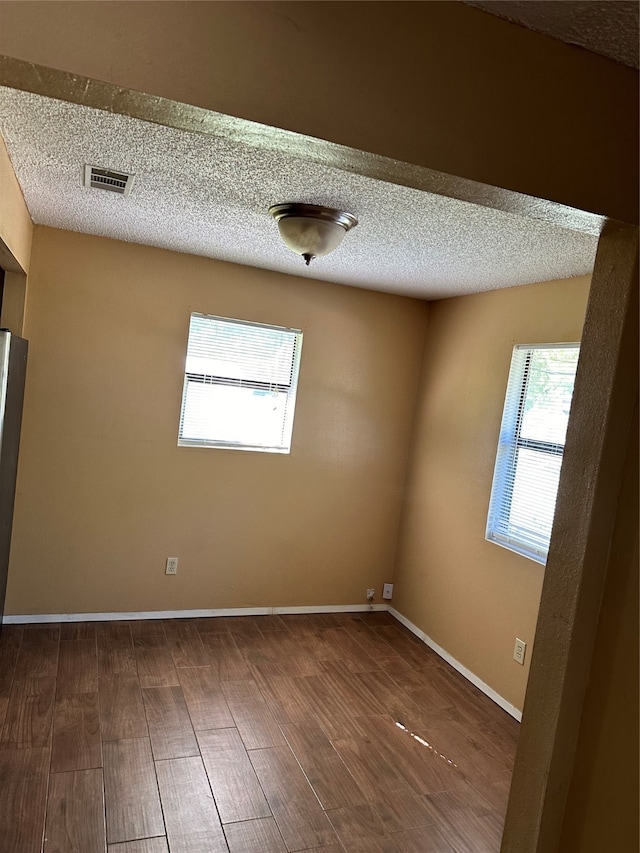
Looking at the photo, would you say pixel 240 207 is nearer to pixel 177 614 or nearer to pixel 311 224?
pixel 311 224

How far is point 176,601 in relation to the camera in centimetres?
408

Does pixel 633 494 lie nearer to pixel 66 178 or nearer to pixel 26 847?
pixel 26 847

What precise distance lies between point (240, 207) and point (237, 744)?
2.43 meters

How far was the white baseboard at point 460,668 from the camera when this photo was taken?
3367 mm

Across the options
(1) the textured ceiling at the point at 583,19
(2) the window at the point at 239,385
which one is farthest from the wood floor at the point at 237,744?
(1) the textured ceiling at the point at 583,19

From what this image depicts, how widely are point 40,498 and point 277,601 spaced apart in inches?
69.3

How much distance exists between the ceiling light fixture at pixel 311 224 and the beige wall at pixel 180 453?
1.40 meters

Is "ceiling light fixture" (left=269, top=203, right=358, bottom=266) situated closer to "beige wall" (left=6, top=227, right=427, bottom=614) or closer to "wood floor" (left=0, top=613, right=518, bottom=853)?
"beige wall" (left=6, top=227, right=427, bottom=614)

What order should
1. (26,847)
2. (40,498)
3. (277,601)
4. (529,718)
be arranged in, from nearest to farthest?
(529,718) → (26,847) → (40,498) → (277,601)

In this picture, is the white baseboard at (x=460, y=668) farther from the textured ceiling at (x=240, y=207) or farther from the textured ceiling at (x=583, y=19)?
the textured ceiling at (x=583, y=19)

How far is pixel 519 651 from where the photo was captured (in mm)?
3346

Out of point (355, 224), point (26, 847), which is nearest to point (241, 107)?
point (355, 224)

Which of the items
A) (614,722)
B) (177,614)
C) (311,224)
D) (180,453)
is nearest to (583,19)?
(311,224)

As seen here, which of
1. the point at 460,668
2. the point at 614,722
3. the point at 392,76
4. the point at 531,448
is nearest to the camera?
the point at 392,76
